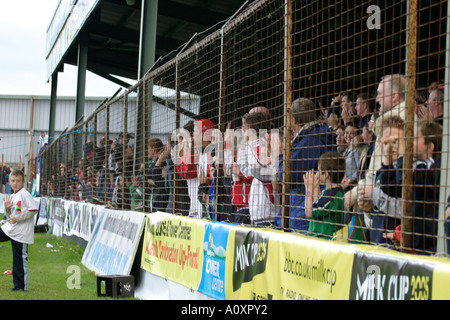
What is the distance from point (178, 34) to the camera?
2120 cm

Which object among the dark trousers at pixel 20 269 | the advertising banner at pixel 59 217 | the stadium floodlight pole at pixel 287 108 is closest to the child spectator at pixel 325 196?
the stadium floodlight pole at pixel 287 108

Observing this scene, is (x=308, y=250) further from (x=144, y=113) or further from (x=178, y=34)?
(x=178, y=34)

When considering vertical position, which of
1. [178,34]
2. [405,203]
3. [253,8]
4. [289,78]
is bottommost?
[405,203]

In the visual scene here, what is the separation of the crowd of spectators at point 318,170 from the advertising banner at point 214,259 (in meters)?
0.26

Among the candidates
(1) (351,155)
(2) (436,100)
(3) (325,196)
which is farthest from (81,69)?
(2) (436,100)

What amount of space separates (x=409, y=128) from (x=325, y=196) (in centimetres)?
91

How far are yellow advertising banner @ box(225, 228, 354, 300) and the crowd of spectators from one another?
24 centimetres

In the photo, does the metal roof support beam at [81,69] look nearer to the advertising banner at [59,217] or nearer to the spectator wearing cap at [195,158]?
the advertising banner at [59,217]

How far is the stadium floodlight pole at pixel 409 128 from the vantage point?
3516 mm

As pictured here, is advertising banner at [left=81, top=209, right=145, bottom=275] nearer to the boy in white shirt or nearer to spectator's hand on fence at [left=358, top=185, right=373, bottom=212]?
the boy in white shirt
